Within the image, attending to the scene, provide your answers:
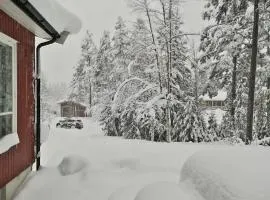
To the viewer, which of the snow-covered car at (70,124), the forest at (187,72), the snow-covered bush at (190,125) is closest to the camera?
the forest at (187,72)

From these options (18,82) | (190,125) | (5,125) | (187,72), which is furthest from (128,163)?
(187,72)

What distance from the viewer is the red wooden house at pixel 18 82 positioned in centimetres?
471

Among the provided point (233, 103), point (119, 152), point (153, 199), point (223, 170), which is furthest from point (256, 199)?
point (233, 103)

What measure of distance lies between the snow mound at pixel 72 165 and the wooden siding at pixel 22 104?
724 millimetres

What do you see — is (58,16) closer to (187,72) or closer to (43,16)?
(43,16)

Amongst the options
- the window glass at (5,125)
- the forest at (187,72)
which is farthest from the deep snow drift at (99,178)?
the forest at (187,72)

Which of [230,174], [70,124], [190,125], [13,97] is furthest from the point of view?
[70,124]

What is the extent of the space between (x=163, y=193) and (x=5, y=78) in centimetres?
320

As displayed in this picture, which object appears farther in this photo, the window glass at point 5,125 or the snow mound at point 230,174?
the window glass at point 5,125

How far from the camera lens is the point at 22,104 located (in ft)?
19.2

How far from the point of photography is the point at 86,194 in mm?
4883

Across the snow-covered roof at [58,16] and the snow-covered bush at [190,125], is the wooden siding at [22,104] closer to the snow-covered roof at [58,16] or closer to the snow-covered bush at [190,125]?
the snow-covered roof at [58,16]

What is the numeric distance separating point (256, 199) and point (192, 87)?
18.6 metres

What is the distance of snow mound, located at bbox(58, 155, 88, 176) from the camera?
585 centimetres
